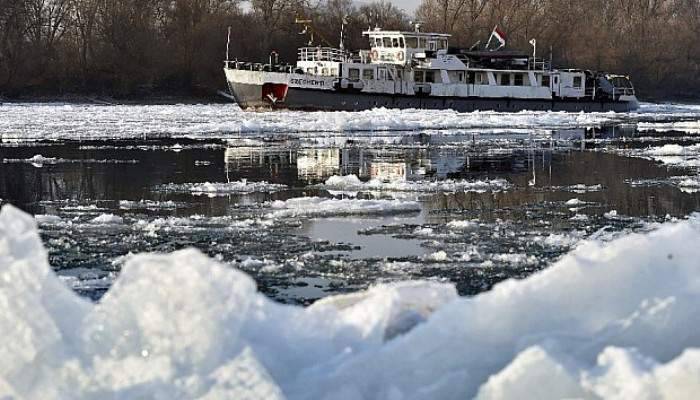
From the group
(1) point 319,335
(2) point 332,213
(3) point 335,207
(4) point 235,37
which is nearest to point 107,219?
(2) point 332,213

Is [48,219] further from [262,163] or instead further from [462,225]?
[262,163]

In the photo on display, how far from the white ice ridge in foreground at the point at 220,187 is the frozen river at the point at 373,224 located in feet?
0.09

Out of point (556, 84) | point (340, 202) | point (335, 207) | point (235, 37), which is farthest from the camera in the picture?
point (235, 37)

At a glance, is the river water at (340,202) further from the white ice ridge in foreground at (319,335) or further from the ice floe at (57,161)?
the white ice ridge in foreground at (319,335)

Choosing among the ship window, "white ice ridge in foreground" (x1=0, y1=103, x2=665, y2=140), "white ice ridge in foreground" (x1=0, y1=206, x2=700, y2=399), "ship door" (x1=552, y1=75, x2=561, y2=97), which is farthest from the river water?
"ship door" (x1=552, y1=75, x2=561, y2=97)

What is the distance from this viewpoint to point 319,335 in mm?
2906

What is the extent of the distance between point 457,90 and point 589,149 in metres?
23.5

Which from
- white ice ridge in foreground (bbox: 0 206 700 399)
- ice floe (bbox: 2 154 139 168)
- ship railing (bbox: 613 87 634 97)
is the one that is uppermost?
ship railing (bbox: 613 87 634 97)

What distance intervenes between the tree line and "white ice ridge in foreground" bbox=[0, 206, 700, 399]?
49129 mm

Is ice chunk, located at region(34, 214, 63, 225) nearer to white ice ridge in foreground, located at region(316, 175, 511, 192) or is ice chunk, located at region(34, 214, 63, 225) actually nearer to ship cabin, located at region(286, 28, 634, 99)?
white ice ridge in foreground, located at region(316, 175, 511, 192)

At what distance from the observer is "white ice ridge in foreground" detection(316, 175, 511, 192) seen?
37.0 feet

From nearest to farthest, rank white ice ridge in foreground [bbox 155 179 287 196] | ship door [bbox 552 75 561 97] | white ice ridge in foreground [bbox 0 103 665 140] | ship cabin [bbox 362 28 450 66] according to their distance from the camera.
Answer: white ice ridge in foreground [bbox 155 179 287 196], white ice ridge in foreground [bbox 0 103 665 140], ship cabin [bbox 362 28 450 66], ship door [bbox 552 75 561 97]

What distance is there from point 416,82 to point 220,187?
101 ft

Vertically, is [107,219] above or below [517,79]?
below
